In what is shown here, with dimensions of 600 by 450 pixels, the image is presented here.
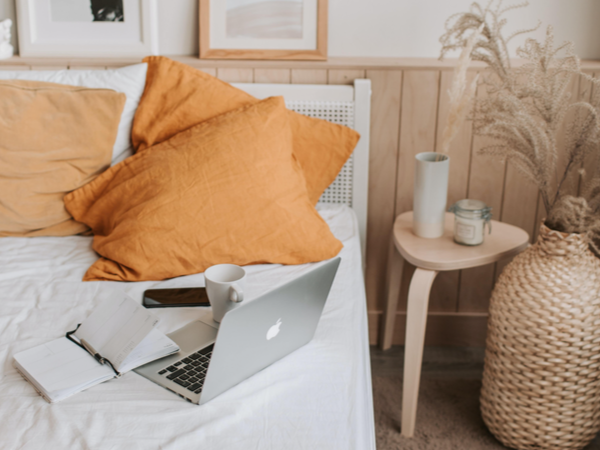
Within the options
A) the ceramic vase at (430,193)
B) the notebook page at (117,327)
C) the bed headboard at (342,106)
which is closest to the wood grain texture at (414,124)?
the bed headboard at (342,106)

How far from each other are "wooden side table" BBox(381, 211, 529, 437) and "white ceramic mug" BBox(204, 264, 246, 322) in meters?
0.62

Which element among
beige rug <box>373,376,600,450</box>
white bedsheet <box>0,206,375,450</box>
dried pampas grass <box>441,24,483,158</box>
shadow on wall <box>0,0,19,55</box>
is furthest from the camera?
shadow on wall <box>0,0,19,55</box>

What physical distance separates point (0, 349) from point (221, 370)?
18.7 inches

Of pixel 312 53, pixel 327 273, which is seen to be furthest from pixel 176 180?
pixel 312 53

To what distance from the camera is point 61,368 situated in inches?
37.3

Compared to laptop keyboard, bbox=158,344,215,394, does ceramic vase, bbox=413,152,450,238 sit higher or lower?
higher

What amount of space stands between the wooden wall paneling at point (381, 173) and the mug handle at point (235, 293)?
1040mm

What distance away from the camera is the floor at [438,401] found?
157cm

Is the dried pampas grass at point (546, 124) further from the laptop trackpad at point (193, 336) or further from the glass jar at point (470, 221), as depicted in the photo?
the laptop trackpad at point (193, 336)

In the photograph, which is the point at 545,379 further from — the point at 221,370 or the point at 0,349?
the point at 0,349

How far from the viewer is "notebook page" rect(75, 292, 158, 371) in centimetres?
94

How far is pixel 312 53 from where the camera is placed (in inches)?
73.6

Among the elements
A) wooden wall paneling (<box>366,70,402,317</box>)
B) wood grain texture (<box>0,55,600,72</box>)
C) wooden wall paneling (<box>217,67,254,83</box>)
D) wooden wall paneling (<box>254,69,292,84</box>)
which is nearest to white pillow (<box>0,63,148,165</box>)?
wood grain texture (<box>0,55,600,72</box>)

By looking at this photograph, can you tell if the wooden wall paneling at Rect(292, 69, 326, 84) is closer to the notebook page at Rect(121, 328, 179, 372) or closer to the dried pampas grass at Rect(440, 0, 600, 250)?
the dried pampas grass at Rect(440, 0, 600, 250)
